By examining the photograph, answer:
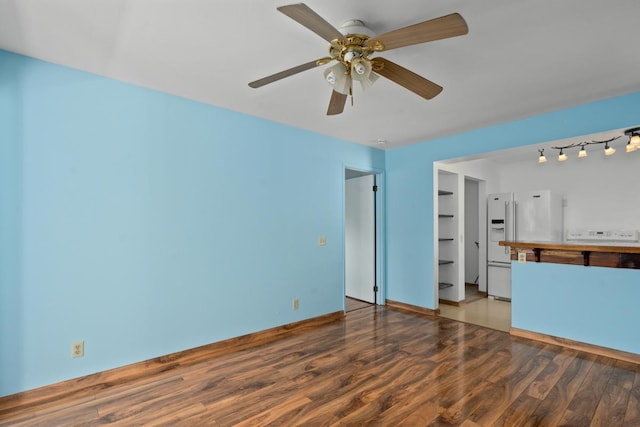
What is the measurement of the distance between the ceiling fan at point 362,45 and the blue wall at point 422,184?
6.84ft

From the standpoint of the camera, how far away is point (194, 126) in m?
3.12

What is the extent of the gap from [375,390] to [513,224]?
13.5ft

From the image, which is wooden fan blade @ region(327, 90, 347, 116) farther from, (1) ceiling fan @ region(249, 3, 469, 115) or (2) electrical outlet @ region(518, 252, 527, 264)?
(2) electrical outlet @ region(518, 252, 527, 264)

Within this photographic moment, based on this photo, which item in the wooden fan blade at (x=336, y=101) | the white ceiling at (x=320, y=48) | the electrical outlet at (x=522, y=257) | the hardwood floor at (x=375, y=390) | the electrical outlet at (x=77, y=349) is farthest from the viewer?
the electrical outlet at (x=522, y=257)

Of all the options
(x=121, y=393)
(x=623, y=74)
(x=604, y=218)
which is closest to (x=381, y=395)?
(x=121, y=393)

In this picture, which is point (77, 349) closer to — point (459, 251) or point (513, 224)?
point (459, 251)

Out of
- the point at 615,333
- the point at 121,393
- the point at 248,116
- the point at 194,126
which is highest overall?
the point at 248,116

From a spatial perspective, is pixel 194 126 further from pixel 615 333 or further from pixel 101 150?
pixel 615 333

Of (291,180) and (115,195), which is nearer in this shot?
(115,195)

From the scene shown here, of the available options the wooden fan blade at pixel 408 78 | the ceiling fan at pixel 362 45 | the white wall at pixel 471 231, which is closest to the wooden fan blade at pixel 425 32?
the ceiling fan at pixel 362 45

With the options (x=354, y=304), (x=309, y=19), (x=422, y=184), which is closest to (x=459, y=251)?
(x=422, y=184)

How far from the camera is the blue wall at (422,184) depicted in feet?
11.3

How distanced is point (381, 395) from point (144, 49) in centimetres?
306

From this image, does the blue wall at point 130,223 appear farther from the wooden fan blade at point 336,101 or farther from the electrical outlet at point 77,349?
the wooden fan blade at point 336,101
